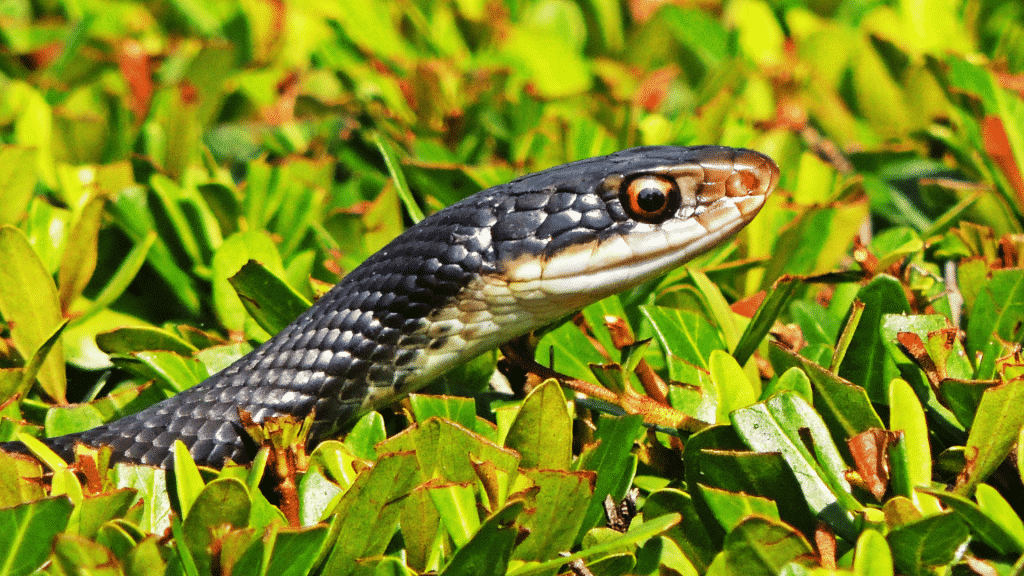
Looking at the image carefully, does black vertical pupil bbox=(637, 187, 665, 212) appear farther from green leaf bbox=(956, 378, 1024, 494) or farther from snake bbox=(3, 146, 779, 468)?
green leaf bbox=(956, 378, 1024, 494)

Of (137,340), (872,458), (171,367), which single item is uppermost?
(137,340)

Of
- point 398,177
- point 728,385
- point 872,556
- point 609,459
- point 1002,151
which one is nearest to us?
point 872,556

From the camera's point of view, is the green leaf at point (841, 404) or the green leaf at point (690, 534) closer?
the green leaf at point (690, 534)

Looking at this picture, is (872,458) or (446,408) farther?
(446,408)

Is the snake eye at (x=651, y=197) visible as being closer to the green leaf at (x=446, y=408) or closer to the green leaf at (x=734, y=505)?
the green leaf at (x=446, y=408)

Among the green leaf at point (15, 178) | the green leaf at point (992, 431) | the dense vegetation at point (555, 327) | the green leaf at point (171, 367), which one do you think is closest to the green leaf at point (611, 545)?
→ the dense vegetation at point (555, 327)

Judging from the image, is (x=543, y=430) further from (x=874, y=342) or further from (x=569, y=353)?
(x=874, y=342)

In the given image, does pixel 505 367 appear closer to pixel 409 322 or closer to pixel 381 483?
pixel 409 322

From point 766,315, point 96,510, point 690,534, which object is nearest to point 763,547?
point 690,534

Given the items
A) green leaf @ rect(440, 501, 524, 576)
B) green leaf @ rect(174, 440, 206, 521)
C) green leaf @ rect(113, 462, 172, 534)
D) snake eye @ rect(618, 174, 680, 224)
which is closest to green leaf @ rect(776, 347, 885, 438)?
snake eye @ rect(618, 174, 680, 224)
